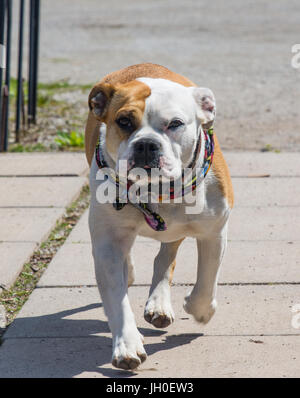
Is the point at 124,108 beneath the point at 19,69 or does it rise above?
above

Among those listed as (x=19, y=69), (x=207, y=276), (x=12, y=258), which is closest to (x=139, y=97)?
(x=207, y=276)

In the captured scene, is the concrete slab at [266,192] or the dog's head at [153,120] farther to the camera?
the concrete slab at [266,192]

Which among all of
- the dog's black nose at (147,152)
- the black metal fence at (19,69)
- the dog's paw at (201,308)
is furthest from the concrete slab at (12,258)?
the black metal fence at (19,69)

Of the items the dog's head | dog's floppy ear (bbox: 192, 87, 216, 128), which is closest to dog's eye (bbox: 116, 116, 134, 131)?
the dog's head

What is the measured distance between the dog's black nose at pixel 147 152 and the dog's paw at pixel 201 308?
92 cm

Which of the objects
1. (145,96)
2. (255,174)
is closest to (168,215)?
(145,96)

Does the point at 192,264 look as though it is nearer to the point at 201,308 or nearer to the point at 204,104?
the point at 201,308

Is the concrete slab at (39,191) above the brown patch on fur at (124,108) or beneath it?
beneath

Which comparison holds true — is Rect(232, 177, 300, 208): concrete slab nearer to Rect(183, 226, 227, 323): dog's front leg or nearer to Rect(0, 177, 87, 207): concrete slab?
Rect(0, 177, 87, 207): concrete slab

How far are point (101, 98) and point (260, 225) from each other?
230 cm

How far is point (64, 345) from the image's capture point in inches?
157

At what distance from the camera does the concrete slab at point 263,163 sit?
7203 mm

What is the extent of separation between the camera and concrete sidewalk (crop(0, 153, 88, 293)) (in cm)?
528

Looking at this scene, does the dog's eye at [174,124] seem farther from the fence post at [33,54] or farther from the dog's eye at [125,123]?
the fence post at [33,54]
